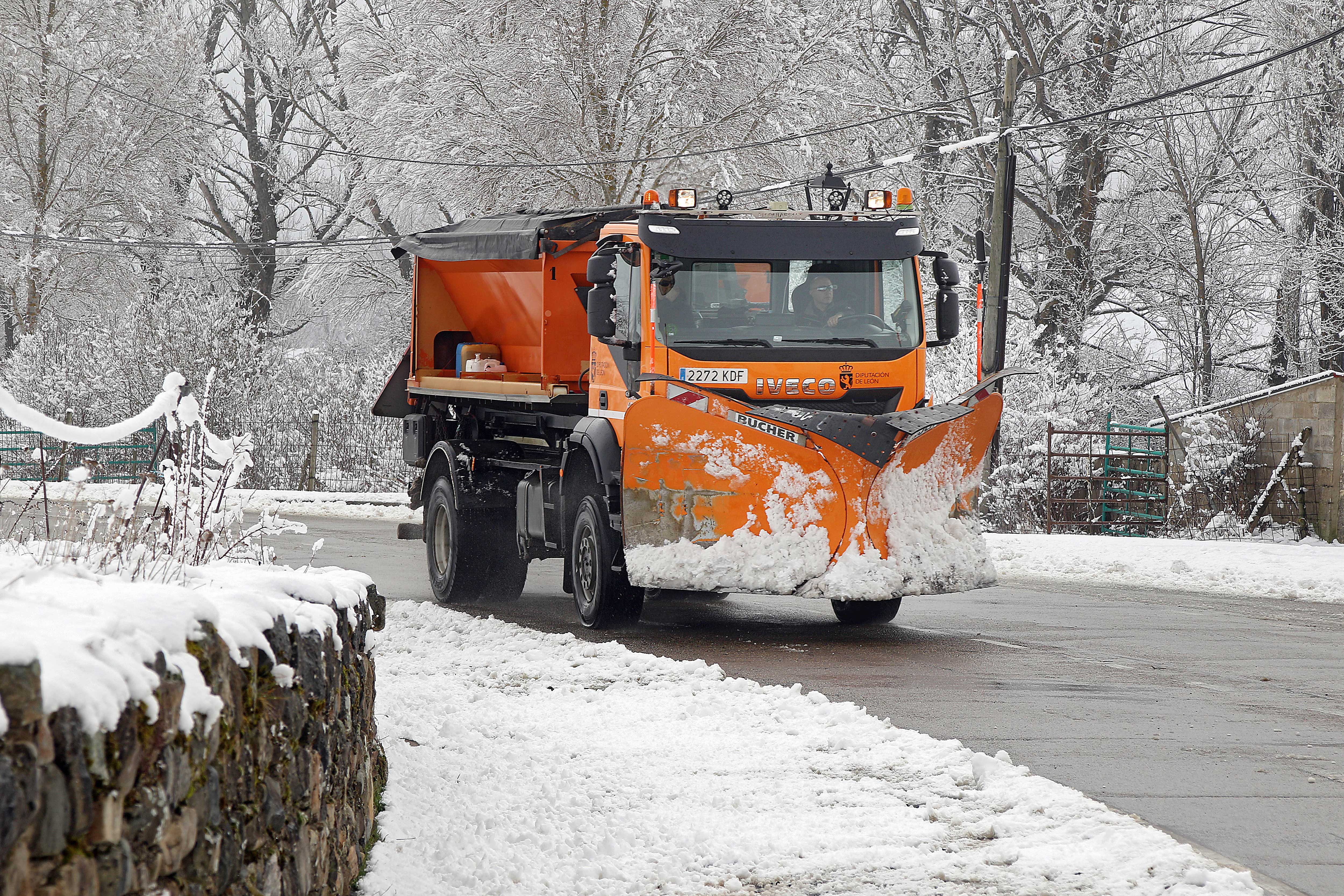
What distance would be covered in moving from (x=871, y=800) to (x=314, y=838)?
2.53 metres

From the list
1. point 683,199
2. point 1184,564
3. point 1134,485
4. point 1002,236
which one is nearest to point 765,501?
point 683,199

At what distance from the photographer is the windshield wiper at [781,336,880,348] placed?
1130cm

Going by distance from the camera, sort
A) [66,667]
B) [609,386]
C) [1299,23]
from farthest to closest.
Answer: [1299,23] → [609,386] → [66,667]

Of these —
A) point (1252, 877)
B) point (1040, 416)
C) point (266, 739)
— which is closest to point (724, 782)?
point (1252, 877)

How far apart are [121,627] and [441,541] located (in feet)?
36.4

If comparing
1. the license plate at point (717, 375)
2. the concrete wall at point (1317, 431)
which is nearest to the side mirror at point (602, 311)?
the license plate at point (717, 375)

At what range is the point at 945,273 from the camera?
11.7 meters

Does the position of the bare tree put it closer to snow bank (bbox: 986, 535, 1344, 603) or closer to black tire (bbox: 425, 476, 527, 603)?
snow bank (bbox: 986, 535, 1344, 603)

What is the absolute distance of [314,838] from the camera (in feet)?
13.8

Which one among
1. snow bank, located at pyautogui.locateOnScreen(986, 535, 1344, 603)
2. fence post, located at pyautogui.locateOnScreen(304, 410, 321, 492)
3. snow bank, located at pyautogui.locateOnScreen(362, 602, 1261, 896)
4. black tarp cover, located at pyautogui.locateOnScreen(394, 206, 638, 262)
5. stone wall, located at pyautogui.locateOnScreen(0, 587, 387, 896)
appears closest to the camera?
stone wall, located at pyautogui.locateOnScreen(0, 587, 387, 896)

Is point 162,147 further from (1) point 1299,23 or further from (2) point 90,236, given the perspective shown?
(1) point 1299,23

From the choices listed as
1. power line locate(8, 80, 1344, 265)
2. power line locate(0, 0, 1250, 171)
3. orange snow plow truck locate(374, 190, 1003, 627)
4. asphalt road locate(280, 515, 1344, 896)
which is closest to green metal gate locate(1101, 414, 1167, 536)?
power line locate(8, 80, 1344, 265)

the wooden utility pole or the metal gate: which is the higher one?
the wooden utility pole

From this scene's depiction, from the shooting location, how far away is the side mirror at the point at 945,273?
1164 centimetres
